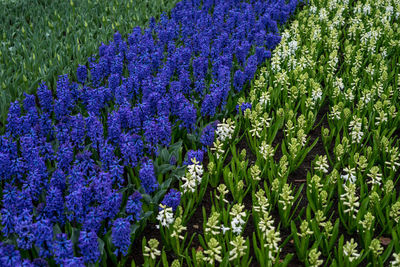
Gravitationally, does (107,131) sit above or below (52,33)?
below

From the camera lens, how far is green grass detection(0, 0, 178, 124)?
612 cm

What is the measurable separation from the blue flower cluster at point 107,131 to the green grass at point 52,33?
0.50m

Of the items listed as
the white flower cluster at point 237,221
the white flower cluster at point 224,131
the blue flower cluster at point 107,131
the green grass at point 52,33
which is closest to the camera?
the blue flower cluster at point 107,131

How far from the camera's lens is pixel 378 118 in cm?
512

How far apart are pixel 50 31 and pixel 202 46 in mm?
2942

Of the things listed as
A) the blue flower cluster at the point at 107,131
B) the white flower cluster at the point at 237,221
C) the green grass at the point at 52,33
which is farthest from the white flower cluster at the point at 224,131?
the green grass at the point at 52,33

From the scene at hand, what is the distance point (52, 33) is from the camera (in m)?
7.50

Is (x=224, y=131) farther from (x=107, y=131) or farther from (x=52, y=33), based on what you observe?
(x=52, y=33)

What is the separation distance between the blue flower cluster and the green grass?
0.50 meters

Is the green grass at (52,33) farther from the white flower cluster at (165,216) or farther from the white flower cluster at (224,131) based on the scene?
the white flower cluster at (165,216)

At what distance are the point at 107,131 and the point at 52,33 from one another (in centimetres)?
339

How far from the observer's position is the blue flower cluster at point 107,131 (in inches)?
126

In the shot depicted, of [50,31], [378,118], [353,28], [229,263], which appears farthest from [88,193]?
[353,28]

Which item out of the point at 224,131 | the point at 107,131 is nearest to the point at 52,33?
the point at 107,131
